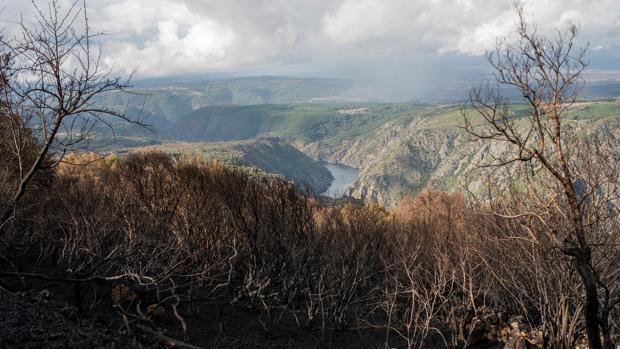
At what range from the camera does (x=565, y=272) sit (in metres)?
13.5

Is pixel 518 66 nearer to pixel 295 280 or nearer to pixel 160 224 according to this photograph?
pixel 295 280

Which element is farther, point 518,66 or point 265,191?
point 265,191

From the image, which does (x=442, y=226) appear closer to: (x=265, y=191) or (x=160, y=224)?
(x=265, y=191)

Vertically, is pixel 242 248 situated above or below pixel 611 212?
below

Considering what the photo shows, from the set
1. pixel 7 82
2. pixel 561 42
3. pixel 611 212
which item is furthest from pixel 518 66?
pixel 7 82

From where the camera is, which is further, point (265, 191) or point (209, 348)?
point (265, 191)

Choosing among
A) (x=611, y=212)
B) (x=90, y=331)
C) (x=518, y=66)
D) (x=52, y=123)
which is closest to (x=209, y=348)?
(x=90, y=331)

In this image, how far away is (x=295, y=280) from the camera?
22719mm

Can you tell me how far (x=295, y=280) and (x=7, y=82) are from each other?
16.0m

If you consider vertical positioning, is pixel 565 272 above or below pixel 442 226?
above

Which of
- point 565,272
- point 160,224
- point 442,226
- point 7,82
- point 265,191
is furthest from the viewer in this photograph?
point 442,226

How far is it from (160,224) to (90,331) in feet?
45.5

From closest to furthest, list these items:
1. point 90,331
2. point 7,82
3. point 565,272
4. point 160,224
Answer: point 90,331 < point 7,82 < point 565,272 < point 160,224

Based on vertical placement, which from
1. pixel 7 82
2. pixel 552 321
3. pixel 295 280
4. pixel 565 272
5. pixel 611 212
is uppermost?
pixel 7 82
